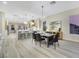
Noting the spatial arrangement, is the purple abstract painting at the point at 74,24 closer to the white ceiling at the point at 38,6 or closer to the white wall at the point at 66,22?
the white wall at the point at 66,22

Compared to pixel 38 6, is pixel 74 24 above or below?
below

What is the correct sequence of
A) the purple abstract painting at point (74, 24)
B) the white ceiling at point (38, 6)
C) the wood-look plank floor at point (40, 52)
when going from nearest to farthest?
the wood-look plank floor at point (40, 52) < the white ceiling at point (38, 6) < the purple abstract painting at point (74, 24)

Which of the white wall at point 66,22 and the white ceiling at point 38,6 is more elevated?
the white ceiling at point 38,6

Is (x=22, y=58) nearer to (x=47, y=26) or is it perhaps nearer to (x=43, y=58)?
(x=43, y=58)

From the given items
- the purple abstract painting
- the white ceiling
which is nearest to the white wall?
the purple abstract painting

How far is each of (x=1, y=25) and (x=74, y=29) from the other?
6.74 m

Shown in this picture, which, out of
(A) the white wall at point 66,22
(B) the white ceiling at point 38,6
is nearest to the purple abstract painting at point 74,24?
(A) the white wall at point 66,22

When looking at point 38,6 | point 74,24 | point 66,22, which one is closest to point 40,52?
point 38,6

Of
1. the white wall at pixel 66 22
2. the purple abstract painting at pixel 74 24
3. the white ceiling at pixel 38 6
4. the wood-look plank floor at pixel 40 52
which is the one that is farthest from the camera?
the white wall at pixel 66 22

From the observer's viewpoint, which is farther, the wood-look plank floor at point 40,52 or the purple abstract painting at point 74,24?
the purple abstract painting at point 74,24

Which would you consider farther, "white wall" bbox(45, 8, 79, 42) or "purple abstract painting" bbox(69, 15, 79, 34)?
"white wall" bbox(45, 8, 79, 42)

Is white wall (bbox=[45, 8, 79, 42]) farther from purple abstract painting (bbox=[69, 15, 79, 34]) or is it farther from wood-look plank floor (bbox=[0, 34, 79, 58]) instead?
wood-look plank floor (bbox=[0, 34, 79, 58])

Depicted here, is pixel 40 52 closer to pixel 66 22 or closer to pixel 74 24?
pixel 74 24

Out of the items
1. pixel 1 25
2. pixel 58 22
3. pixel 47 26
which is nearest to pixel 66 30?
pixel 58 22
